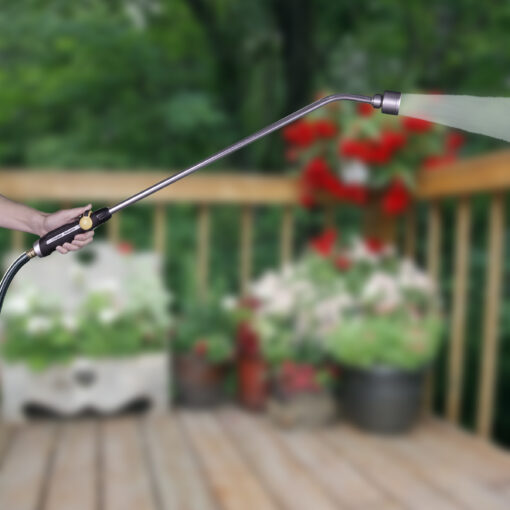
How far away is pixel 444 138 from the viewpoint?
7.15 ft

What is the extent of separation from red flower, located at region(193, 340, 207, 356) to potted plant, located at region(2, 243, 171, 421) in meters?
0.11

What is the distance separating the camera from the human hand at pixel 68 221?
60cm

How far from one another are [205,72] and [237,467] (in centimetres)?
351

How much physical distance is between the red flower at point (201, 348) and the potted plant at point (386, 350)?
0.44 m

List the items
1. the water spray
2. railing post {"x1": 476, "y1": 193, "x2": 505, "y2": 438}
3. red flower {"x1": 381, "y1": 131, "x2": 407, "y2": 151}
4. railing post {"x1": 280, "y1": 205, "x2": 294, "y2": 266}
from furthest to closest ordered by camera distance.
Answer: railing post {"x1": 280, "y1": 205, "x2": 294, "y2": 266}, red flower {"x1": 381, "y1": 131, "x2": 407, "y2": 151}, railing post {"x1": 476, "y1": 193, "x2": 505, "y2": 438}, the water spray

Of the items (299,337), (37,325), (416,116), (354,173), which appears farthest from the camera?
(354,173)

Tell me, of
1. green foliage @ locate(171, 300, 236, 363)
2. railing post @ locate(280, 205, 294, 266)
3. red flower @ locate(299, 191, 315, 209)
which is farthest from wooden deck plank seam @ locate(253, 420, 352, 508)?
red flower @ locate(299, 191, 315, 209)

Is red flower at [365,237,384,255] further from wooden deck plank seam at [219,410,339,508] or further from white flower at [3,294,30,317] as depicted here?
white flower at [3,294,30,317]

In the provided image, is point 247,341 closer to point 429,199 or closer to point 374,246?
point 374,246

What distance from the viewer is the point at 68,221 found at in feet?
2.15

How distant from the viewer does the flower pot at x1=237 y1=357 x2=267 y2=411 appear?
6.85 feet

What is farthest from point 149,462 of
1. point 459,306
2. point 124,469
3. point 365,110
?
point 365,110

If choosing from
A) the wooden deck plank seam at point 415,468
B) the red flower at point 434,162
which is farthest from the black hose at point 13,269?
the red flower at point 434,162

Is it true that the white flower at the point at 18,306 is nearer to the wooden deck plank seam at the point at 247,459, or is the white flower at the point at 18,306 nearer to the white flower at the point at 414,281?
the wooden deck plank seam at the point at 247,459
